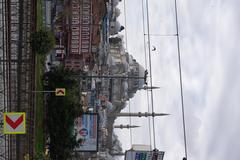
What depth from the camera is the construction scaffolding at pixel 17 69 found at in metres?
29.7

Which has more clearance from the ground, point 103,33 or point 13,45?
point 103,33

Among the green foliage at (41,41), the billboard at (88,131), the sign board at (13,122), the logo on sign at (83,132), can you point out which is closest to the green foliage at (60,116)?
the green foliage at (41,41)

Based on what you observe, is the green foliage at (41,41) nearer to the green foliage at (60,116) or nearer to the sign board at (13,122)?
the green foliage at (60,116)

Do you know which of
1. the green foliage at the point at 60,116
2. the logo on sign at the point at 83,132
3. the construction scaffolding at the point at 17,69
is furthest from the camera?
the logo on sign at the point at 83,132

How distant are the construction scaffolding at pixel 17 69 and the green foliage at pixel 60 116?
137 inches

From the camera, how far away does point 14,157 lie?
29.5 meters

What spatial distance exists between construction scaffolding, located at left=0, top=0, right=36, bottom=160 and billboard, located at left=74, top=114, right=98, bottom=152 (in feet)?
38.1

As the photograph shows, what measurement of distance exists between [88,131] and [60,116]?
8.40 m

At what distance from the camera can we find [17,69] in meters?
32.6

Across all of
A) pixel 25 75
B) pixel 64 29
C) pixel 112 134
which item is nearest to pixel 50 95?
pixel 25 75

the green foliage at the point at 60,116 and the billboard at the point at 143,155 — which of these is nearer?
the green foliage at the point at 60,116

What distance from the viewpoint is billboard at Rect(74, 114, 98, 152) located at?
4509 cm

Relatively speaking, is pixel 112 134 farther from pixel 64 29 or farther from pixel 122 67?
pixel 64 29

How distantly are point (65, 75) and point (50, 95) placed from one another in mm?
1923
